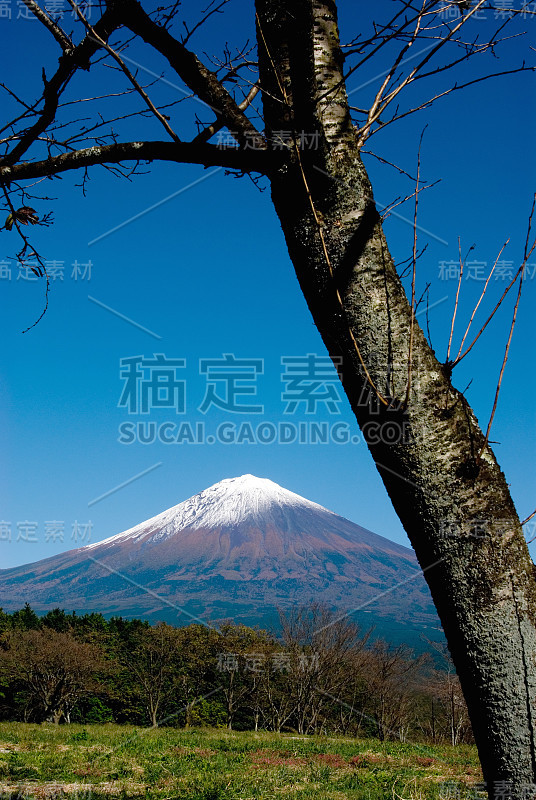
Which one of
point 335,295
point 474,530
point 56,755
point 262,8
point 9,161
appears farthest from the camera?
point 56,755

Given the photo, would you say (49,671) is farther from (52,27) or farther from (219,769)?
(52,27)

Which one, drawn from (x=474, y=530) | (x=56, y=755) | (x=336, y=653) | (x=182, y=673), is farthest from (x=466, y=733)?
(x=474, y=530)

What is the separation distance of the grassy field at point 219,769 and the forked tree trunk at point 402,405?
4.49 metres

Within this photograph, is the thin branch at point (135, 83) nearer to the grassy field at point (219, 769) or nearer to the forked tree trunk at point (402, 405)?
the forked tree trunk at point (402, 405)

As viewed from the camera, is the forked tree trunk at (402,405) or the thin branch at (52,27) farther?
the thin branch at (52,27)

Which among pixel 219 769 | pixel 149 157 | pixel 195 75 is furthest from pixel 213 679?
pixel 195 75

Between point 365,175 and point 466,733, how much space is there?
43256 millimetres

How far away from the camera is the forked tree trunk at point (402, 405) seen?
3.53 feet

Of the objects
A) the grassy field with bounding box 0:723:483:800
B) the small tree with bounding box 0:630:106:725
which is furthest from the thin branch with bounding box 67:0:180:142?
the small tree with bounding box 0:630:106:725

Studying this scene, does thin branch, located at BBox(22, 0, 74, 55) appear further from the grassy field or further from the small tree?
the small tree

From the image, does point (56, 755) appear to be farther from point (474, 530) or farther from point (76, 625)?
point (76, 625)

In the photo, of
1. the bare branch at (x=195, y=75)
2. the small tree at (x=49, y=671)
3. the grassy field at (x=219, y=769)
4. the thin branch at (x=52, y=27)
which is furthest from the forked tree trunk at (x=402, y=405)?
the small tree at (x=49, y=671)

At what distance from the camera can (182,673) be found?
40312mm

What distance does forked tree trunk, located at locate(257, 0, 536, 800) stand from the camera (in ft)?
3.53
